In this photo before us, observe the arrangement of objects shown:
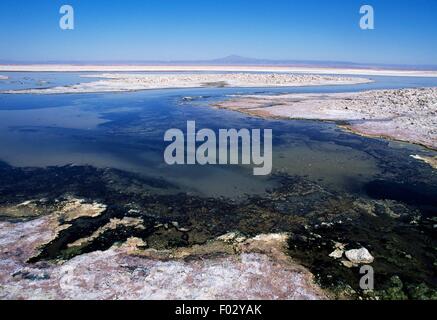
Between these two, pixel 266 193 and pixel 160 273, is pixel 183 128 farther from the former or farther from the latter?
pixel 160 273

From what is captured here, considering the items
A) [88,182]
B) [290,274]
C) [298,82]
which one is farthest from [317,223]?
[298,82]

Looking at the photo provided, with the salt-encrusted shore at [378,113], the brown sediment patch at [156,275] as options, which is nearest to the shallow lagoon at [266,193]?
the brown sediment patch at [156,275]

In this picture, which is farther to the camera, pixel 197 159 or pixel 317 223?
pixel 197 159

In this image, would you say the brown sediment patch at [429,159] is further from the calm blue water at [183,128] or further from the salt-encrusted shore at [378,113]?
the salt-encrusted shore at [378,113]

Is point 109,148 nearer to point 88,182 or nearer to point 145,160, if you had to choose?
point 145,160

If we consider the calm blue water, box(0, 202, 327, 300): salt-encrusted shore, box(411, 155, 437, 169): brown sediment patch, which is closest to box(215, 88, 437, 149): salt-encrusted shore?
the calm blue water
